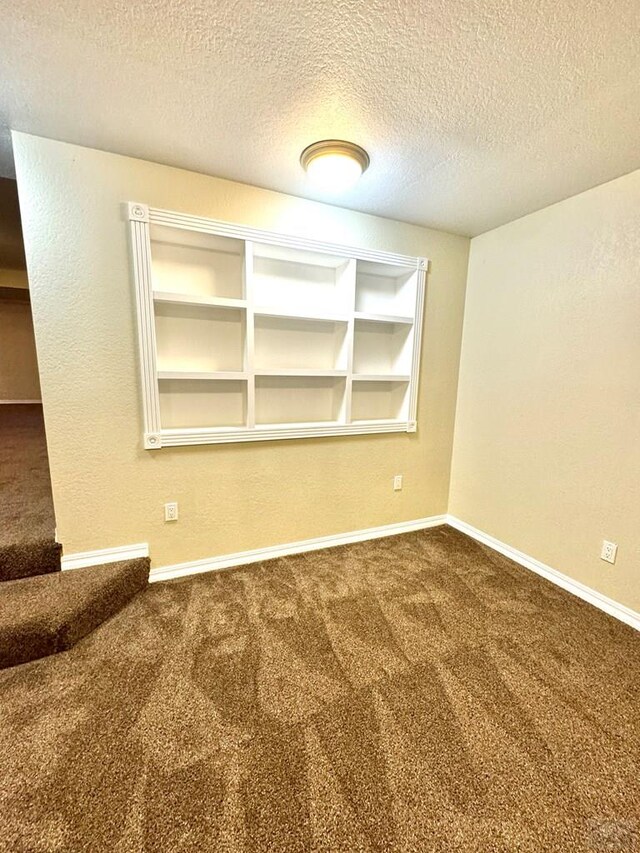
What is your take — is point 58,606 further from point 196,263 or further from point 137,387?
point 196,263

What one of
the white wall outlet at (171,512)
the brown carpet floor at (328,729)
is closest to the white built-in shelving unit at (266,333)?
the white wall outlet at (171,512)

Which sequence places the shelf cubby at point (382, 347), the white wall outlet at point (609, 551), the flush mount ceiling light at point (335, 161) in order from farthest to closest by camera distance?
the shelf cubby at point (382, 347) → the white wall outlet at point (609, 551) → the flush mount ceiling light at point (335, 161)

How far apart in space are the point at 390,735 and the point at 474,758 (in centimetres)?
29

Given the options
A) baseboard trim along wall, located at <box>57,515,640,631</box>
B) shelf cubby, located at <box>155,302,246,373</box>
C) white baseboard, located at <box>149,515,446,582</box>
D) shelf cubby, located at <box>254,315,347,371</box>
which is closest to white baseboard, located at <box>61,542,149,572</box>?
baseboard trim along wall, located at <box>57,515,640,631</box>

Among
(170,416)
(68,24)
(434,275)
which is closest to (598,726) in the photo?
(170,416)

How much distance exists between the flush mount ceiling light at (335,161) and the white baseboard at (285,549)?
228 cm

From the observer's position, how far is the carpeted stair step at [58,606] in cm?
151

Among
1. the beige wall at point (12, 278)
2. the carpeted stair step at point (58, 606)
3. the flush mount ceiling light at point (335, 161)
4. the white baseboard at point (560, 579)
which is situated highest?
the beige wall at point (12, 278)

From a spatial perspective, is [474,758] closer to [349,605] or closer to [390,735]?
[390,735]

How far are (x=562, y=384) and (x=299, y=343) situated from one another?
5.69 ft

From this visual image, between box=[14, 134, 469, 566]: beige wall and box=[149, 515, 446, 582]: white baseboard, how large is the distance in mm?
56

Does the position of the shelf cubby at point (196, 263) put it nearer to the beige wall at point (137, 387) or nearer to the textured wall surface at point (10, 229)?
the beige wall at point (137, 387)

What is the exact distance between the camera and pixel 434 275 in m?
2.65

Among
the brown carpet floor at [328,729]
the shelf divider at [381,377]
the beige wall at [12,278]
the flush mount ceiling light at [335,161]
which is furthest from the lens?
the beige wall at [12,278]
